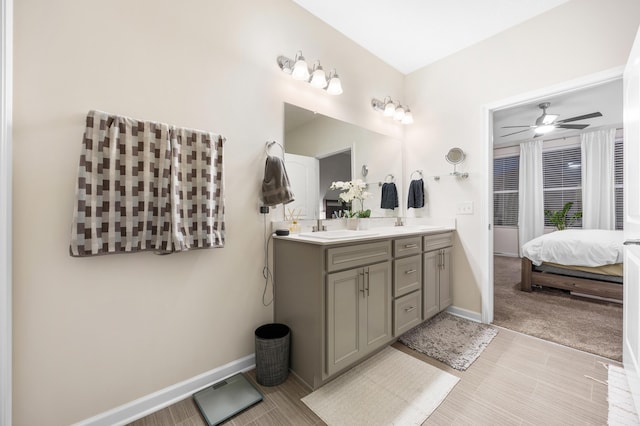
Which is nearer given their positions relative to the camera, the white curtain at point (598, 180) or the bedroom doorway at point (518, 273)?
the bedroom doorway at point (518, 273)

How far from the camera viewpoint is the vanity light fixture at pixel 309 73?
1942mm

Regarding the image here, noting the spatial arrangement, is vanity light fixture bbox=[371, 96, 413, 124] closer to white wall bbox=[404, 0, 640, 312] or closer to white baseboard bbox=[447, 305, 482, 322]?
white wall bbox=[404, 0, 640, 312]

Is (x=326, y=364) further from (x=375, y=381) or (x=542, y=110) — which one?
(x=542, y=110)

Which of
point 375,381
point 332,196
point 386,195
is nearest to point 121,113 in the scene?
point 332,196

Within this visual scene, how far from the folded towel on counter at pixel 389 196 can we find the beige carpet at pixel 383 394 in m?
1.51

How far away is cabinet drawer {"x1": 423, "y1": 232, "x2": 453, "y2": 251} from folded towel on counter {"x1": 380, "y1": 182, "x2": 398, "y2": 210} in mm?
625

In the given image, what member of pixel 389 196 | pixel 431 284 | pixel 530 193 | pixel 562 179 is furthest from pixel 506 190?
pixel 431 284

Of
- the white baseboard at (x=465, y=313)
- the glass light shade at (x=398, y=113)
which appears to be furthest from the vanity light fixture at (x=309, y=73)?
the white baseboard at (x=465, y=313)

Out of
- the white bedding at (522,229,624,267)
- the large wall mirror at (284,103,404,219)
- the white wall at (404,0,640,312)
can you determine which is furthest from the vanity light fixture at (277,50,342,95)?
the white bedding at (522,229,624,267)

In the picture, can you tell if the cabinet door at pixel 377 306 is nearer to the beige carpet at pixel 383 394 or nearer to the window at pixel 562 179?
the beige carpet at pixel 383 394

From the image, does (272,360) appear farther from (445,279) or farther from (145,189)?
(445,279)

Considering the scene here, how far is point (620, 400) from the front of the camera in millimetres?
1505

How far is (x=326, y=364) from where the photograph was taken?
1563mm

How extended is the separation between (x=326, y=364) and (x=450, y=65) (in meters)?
3.01
